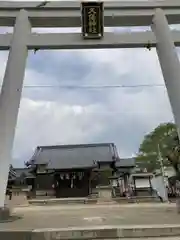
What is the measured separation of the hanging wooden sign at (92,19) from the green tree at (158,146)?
1560 centimetres

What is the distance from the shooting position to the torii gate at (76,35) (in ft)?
17.4

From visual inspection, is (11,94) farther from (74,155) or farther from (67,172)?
(74,155)

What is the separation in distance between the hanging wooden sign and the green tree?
614 inches

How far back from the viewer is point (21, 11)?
615 cm

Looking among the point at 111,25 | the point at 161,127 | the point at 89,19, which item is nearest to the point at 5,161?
the point at 89,19

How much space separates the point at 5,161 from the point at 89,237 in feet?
7.78

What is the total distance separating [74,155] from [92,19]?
16.6 meters

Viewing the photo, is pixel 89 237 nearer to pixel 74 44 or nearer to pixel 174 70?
pixel 174 70

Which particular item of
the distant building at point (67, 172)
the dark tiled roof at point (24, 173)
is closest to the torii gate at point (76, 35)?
the distant building at point (67, 172)

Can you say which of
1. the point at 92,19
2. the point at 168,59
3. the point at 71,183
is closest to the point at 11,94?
the point at 92,19

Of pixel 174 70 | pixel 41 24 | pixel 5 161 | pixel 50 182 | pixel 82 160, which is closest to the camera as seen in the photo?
pixel 5 161

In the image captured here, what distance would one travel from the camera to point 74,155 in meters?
21.8

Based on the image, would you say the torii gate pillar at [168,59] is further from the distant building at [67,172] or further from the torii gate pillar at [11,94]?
the distant building at [67,172]

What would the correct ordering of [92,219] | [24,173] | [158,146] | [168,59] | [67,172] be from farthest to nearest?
1. [24,173]
2. [158,146]
3. [67,172]
4. [168,59]
5. [92,219]
